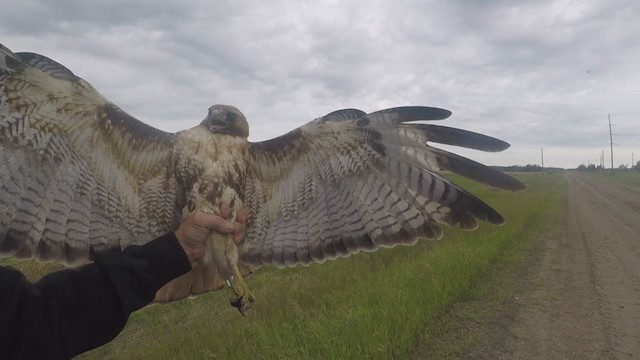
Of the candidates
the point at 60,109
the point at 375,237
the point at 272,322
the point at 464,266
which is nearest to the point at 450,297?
the point at 464,266

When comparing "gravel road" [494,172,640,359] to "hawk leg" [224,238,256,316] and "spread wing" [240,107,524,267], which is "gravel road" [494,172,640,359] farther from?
"hawk leg" [224,238,256,316]

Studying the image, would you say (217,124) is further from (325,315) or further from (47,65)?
(325,315)

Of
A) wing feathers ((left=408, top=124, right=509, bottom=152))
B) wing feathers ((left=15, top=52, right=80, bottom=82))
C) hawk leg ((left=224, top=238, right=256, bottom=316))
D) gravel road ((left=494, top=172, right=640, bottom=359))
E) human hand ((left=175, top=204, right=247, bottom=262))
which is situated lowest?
gravel road ((left=494, top=172, right=640, bottom=359))

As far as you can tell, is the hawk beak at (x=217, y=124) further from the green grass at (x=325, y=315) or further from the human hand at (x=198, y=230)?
the green grass at (x=325, y=315)

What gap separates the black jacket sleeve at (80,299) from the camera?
179cm

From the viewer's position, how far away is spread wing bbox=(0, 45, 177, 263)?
233 centimetres

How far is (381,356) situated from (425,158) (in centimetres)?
348

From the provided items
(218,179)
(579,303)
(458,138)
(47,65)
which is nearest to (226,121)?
(218,179)

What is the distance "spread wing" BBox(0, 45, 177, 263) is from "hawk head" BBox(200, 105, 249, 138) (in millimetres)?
243

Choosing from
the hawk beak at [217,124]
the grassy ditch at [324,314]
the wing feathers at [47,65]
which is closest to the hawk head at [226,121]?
the hawk beak at [217,124]

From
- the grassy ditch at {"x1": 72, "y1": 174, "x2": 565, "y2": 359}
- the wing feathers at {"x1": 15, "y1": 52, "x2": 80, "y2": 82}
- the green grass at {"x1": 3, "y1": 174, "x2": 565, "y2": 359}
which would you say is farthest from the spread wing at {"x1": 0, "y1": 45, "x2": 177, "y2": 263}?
the green grass at {"x1": 3, "y1": 174, "x2": 565, "y2": 359}

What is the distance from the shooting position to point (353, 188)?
2.87 meters

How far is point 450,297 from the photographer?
26.1 ft

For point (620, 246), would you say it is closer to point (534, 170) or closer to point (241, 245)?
point (241, 245)
